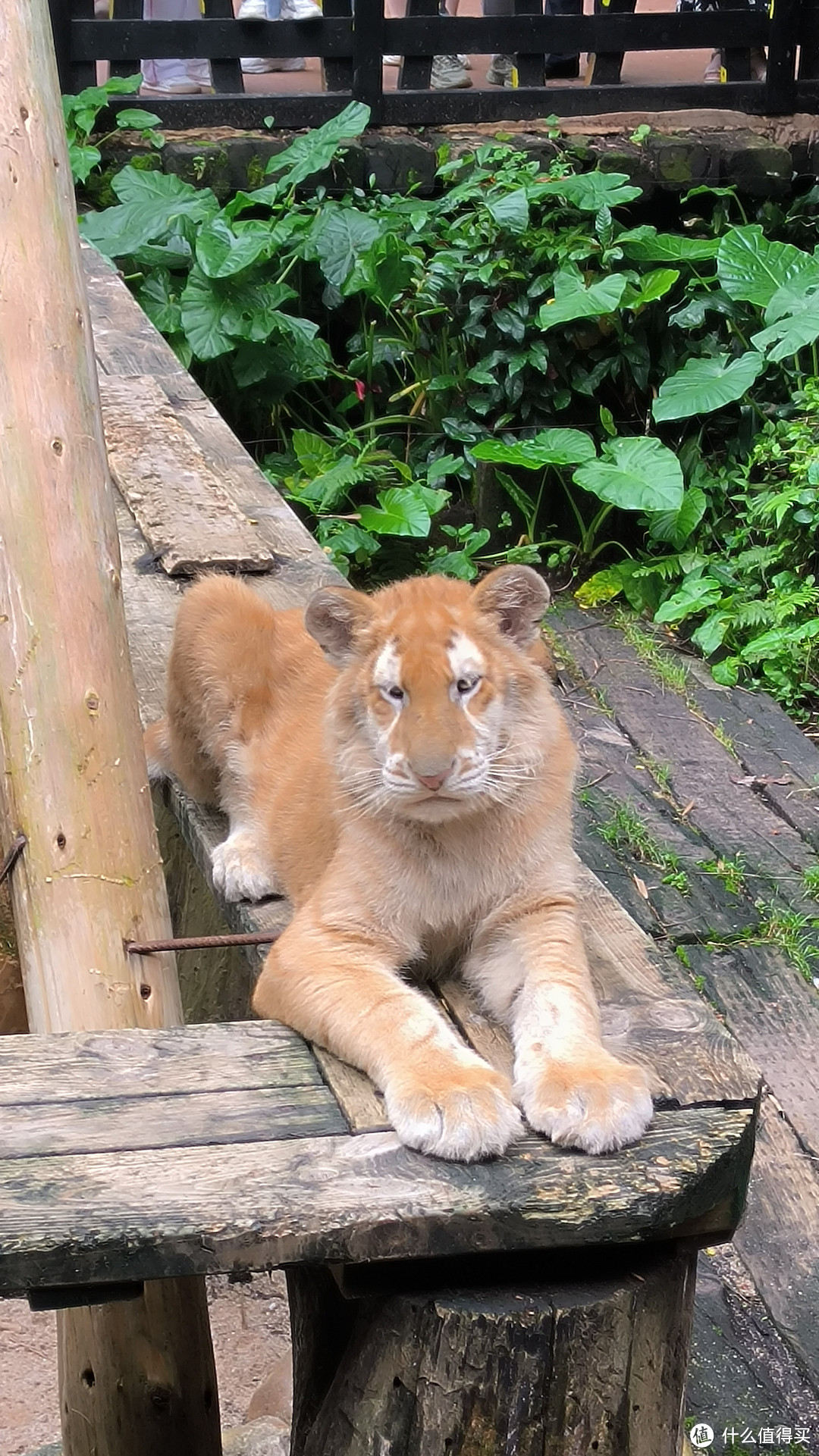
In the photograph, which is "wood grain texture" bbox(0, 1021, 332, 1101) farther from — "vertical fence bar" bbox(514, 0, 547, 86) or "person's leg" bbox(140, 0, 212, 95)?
"vertical fence bar" bbox(514, 0, 547, 86)

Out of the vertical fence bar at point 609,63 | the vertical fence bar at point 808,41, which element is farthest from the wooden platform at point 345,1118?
the vertical fence bar at point 808,41

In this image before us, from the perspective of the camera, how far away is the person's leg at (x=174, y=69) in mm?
8742

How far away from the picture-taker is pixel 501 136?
8266 millimetres

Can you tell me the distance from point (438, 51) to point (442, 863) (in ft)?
22.5

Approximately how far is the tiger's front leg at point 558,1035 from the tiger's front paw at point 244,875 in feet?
2.21

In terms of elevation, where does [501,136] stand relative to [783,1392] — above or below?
above

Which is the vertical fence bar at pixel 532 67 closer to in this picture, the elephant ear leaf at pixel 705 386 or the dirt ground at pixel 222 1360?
the elephant ear leaf at pixel 705 386

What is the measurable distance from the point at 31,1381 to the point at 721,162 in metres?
6.74

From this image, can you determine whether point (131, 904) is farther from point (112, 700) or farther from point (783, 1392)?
point (783, 1392)

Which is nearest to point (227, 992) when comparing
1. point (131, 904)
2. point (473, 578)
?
point (131, 904)

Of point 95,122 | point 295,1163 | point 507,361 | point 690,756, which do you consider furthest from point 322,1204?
point 95,122

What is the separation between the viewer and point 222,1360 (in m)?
4.34

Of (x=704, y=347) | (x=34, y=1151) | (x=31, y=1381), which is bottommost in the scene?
(x=31, y=1381)

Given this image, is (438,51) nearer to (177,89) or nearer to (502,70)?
(502,70)
